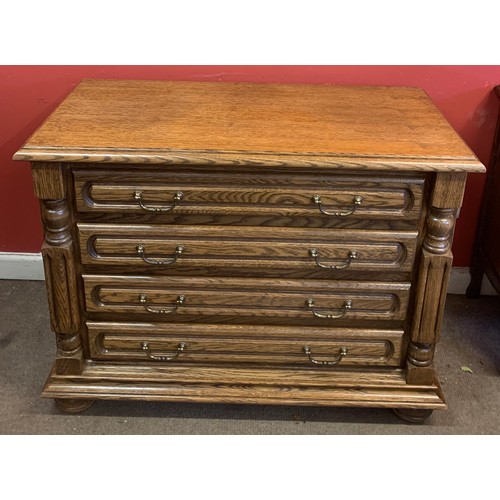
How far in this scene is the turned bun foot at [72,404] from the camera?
200cm

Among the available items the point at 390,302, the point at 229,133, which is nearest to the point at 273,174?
the point at 229,133

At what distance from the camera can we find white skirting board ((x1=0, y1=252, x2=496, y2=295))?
2.58m

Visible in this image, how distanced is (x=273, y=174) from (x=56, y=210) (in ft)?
1.73

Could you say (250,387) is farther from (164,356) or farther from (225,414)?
(164,356)

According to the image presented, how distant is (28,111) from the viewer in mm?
2350

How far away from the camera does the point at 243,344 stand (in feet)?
6.37

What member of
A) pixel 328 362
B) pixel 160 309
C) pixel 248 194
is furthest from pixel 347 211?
pixel 160 309

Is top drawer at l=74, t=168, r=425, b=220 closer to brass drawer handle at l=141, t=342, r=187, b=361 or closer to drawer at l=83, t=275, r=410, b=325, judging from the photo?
drawer at l=83, t=275, r=410, b=325

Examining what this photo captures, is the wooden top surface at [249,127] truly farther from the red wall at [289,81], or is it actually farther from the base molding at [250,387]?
the base molding at [250,387]

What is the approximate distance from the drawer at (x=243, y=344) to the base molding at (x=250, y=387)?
34 mm

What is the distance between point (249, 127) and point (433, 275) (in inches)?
23.1

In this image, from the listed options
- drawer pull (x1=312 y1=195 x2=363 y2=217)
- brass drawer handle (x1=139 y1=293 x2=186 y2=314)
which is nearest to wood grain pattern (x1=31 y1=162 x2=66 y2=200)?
brass drawer handle (x1=139 y1=293 x2=186 y2=314)

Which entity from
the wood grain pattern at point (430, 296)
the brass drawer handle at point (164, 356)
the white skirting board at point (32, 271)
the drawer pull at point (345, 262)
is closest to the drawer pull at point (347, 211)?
the drawer pull at point (345, 262)

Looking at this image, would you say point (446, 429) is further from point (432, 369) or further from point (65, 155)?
point (65, 155)
